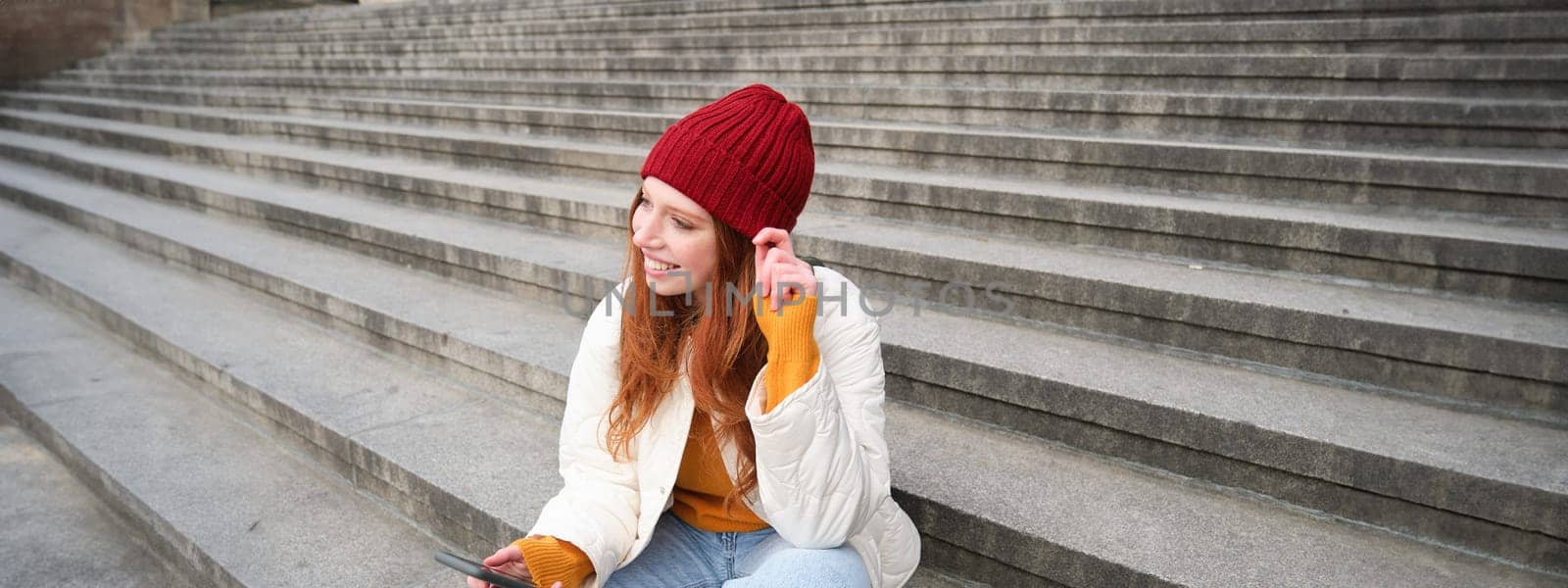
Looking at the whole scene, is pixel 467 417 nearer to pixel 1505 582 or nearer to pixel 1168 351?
pixel 1168 351

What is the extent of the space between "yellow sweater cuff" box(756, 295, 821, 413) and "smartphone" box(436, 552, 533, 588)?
52 centimetres

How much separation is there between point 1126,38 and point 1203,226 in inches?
90.0

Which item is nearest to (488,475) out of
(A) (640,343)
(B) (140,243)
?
(A) (640,343)

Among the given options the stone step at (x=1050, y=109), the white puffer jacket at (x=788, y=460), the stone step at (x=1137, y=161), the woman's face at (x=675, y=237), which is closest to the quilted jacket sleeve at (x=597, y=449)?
the white puffer jacket at (x=788, y=460)

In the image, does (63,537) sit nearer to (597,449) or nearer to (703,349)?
(597,449)

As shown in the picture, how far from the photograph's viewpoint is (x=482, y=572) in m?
1.52

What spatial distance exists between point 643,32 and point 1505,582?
23.9ft

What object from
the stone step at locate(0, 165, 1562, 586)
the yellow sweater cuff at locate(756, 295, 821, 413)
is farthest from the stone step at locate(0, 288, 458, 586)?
the yellow sweater cuff at locate(756, 295, 821, 413)

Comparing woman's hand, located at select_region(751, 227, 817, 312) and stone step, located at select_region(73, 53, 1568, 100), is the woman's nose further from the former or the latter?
stone step, located at select_region(73, 53, 1568, 100)

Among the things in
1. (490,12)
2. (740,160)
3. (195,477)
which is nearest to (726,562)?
(740,160)

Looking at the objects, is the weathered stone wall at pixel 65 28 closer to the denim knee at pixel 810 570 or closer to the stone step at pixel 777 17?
the stone step at pixel 777 17

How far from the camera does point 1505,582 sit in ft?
7.13

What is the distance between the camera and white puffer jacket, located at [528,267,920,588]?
65.2 inches

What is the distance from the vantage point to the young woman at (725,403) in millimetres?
1680
